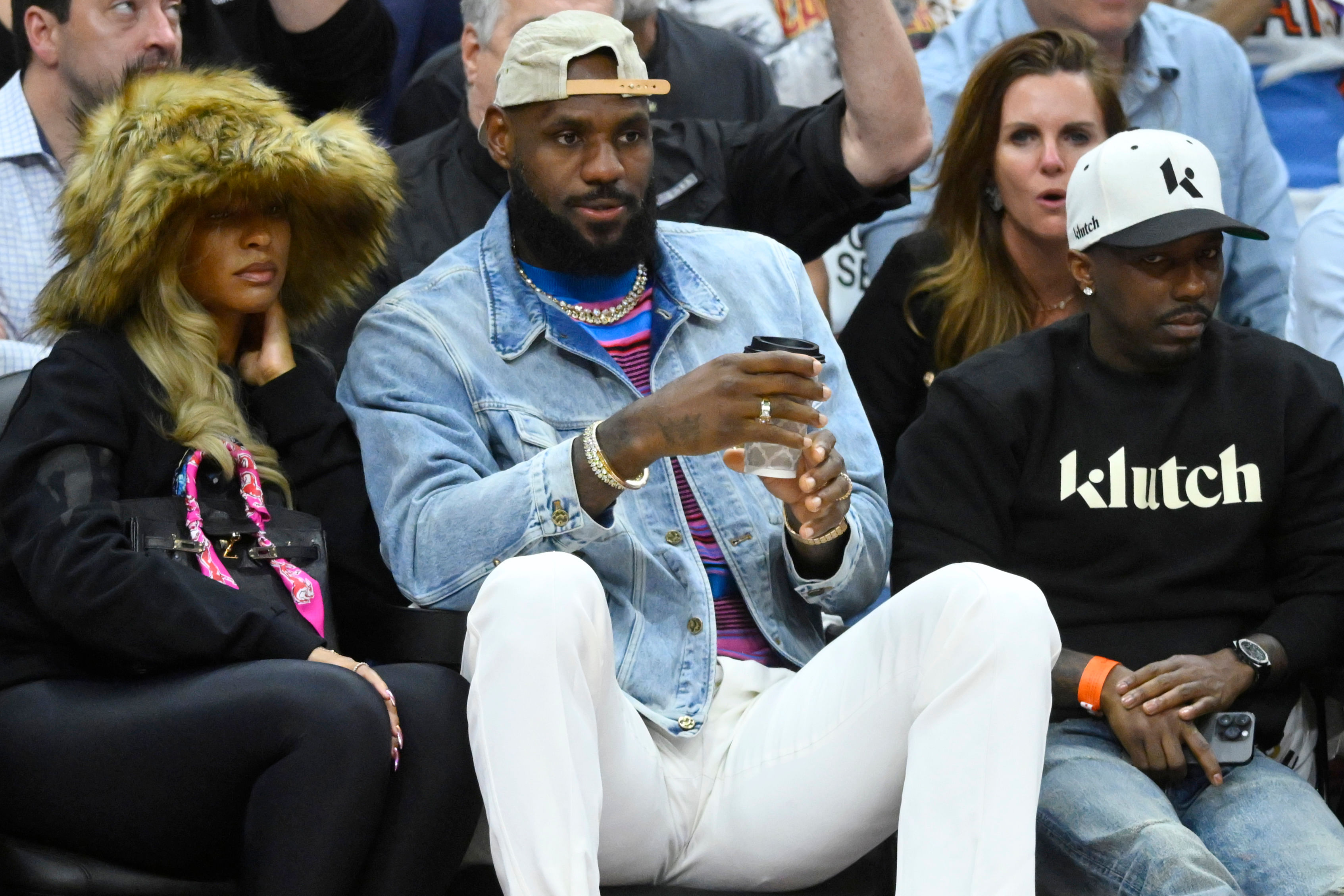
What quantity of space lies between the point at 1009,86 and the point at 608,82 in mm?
1174

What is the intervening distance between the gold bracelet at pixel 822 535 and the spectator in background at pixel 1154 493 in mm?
200

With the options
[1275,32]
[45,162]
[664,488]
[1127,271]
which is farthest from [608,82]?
[1275,32]

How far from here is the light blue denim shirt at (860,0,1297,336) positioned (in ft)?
13.6

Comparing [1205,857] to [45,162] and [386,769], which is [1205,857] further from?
[45,162]

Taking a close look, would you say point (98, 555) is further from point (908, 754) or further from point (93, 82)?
point (93, 82)

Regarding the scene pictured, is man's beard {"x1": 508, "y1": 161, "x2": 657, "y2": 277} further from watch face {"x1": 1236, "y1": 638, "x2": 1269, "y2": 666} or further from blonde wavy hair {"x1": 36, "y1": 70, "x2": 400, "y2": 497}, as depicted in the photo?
watch face {"x1": 1236, "y1": 638, "x2": 1269, "y2": 666}

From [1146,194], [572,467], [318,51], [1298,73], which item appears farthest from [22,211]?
[1298,73]

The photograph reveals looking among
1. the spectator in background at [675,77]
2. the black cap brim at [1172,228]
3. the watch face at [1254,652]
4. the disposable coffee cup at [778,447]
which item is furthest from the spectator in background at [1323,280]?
the disposable coffee cup at [778,447]

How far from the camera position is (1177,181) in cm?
299

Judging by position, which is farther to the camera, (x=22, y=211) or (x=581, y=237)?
(x=22, y=211)

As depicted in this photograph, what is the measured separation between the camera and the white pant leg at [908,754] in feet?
7.57

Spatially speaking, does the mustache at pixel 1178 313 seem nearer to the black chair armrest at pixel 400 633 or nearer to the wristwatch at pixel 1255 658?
the wristwatch at pixel 1255 658

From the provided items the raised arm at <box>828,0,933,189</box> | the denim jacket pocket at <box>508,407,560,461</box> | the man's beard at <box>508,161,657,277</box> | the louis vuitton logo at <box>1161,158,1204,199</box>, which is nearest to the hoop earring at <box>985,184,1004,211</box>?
the raised arm at <box>828,0,933,189</box>

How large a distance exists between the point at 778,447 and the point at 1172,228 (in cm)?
81
